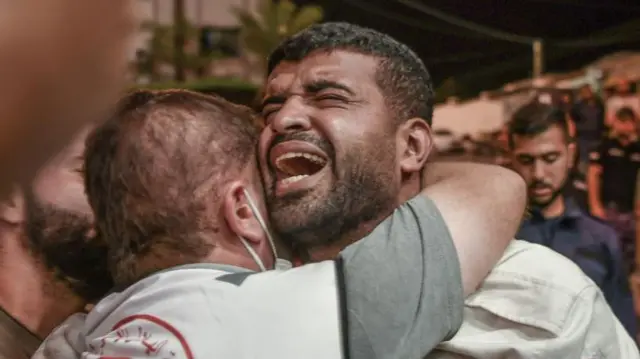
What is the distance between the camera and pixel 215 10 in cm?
188

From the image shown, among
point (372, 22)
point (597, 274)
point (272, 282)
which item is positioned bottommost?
point (597, 274)

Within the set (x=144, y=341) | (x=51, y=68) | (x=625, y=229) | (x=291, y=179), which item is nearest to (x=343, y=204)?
(x=291, y=179)

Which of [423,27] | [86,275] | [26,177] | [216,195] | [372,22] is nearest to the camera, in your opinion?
[26,177]

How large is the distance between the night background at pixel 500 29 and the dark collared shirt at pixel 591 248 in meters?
0.40

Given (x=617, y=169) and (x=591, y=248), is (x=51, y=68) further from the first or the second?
(x=617, y=169)

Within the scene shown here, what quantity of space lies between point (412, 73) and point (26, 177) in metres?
0.78

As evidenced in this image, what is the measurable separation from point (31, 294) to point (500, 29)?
129 cm

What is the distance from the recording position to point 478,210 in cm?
86

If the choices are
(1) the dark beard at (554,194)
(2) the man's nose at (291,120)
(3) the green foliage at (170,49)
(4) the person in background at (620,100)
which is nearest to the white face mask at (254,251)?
(2) the man's nose at (291,120)

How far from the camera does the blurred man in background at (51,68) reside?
26 centimetres

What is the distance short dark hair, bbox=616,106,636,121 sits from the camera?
196 cm

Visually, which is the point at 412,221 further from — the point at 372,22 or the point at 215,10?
the point at 215,10

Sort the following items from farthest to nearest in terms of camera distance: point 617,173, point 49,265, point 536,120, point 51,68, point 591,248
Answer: point 617,173 → point 536,120 → point 591,248 → point 49,265 → point 51,68

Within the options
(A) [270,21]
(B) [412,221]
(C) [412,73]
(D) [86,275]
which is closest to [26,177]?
(B) [412,221]
